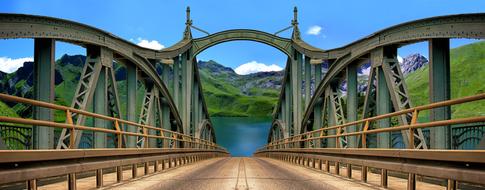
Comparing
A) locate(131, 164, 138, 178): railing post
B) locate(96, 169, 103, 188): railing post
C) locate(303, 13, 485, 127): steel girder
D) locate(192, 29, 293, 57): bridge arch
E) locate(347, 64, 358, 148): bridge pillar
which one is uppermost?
locate(192, 29, 293, 57): bridge arch

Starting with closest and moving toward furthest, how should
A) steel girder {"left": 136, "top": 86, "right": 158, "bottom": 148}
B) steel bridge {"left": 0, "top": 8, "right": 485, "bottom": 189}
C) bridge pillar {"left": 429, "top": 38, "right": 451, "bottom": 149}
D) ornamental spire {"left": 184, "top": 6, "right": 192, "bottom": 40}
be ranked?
steel bridge {"left": 0, "top": 8, "right": 485, "bottom": 189}
bridge pillar {"left": 429, "top": 38, "right": 451, "bottom": 149}
steel girder {"left": 136, "top": 86, "right": 158, "bottom": 148}
ornamental spire {"left": 184, "top": 6, "right": 192, "bottom": 40}

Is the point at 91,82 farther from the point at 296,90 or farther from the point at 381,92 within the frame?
the point at 296,90

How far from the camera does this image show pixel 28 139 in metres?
14.6

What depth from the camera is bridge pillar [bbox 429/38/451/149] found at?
1357 centimetres

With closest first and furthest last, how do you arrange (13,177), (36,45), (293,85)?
(13,177), (36,45), (293,85)

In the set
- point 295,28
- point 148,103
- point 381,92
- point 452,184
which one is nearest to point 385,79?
point 381,92

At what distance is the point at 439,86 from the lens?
13789 millimetres

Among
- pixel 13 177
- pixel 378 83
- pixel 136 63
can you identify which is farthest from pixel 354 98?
pixel 13 177

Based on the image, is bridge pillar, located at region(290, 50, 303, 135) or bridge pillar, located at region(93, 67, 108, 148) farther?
bridge pillar, located at region(290, 50, 303, 135)

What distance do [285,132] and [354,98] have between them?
22237 mm

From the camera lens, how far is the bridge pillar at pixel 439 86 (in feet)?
44.5

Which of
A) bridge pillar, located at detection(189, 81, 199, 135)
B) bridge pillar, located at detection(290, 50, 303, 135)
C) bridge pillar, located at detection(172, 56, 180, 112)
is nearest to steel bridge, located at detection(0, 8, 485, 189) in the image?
bridge pillar, located at detection(172, 56, 180, 112)

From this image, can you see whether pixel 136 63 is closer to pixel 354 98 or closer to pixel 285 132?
pixel 354 98

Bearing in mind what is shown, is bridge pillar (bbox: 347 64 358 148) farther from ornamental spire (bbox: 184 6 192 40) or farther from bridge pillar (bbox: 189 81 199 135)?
bridge pillar (bbox: 189 81 199 135)
